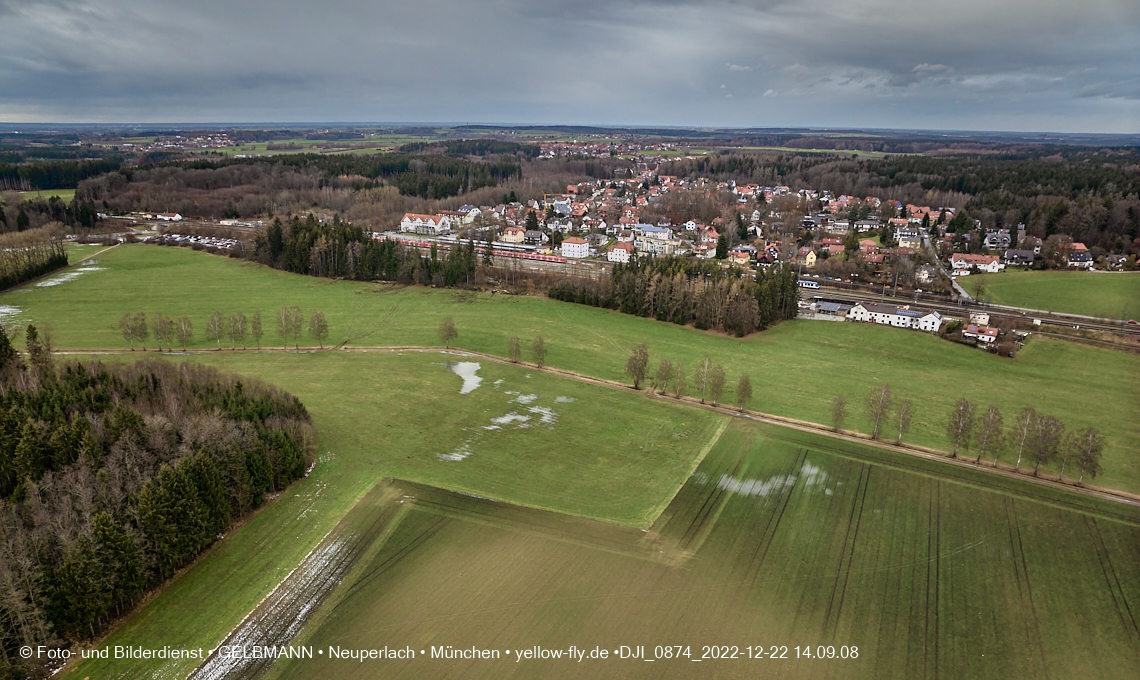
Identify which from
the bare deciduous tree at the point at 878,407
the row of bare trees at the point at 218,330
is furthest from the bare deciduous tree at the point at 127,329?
the bare deciduous tree at the point at 878,407

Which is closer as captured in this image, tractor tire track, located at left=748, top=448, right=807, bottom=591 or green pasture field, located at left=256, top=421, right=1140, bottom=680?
green pasture field, located at left=256, top=421, right=1140, bottom=680

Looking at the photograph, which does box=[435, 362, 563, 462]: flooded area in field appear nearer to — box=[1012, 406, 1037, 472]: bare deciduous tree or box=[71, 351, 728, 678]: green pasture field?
box=[71, 351, 728, 678]: green pasture field

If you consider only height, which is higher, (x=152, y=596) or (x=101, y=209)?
(x=101, y=209)

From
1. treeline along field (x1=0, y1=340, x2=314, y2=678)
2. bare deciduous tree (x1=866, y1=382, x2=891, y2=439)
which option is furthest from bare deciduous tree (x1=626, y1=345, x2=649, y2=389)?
treeline along field (x1=0, y1=340, x2=314, y2=678)

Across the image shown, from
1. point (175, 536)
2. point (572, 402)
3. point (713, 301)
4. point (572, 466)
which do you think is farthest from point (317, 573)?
→ point (713, 301)

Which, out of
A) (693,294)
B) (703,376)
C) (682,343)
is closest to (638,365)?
(703,376)

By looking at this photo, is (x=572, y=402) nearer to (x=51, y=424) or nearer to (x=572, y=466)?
(x=572, y=466)

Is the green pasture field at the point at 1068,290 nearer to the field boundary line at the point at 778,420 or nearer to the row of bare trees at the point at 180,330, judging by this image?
the field boundary line at the point at 778,420
